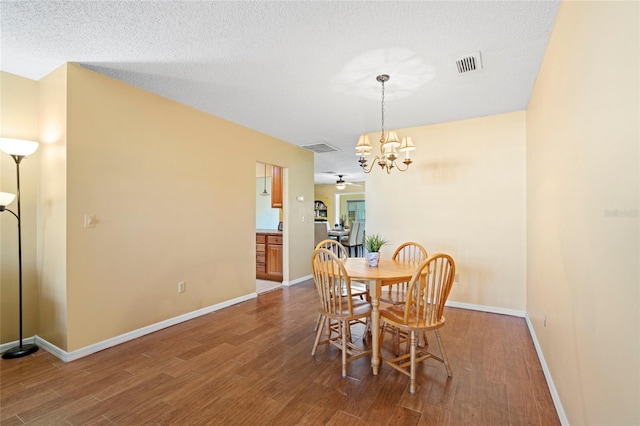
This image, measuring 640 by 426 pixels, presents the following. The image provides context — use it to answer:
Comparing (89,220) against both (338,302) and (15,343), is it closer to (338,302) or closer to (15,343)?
(15,343)

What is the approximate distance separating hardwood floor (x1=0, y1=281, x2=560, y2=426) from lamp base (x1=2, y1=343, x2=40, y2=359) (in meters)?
0.07

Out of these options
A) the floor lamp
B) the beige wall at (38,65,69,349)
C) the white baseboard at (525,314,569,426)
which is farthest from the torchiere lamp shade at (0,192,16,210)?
the white baseboard at (525,314,569,426)

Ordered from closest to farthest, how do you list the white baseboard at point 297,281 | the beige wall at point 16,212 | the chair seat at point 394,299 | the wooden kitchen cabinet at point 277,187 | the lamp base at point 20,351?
the lamp base at point 20,351, the beige wall at point 16,212, the chair seat at point 394,299, the white baseboard at point 297,281, the wooden kitchen cabinet at point 277,187

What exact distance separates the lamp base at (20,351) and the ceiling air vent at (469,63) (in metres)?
4.50

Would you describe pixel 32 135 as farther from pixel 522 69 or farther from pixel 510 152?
pixel 510 152

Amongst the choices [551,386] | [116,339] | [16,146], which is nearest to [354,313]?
[551,386]

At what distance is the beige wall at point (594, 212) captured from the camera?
967 mm

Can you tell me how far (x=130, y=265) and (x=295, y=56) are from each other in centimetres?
253

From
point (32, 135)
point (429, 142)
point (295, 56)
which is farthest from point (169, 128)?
point (429, 142)

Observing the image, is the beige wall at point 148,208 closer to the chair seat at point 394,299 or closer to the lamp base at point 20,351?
the lamp base at point 20,351

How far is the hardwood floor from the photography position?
1800mm

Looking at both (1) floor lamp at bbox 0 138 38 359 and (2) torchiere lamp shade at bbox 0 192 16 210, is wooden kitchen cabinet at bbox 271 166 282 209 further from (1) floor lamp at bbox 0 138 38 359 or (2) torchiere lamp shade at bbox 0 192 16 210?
(2) torchiere lamp shade at bbox 0 192 16 210

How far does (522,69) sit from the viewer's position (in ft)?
8.52

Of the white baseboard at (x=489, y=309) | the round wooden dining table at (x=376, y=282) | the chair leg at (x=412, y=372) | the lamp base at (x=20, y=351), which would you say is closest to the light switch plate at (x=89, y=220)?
the lamp base at (x=20, y=351)
